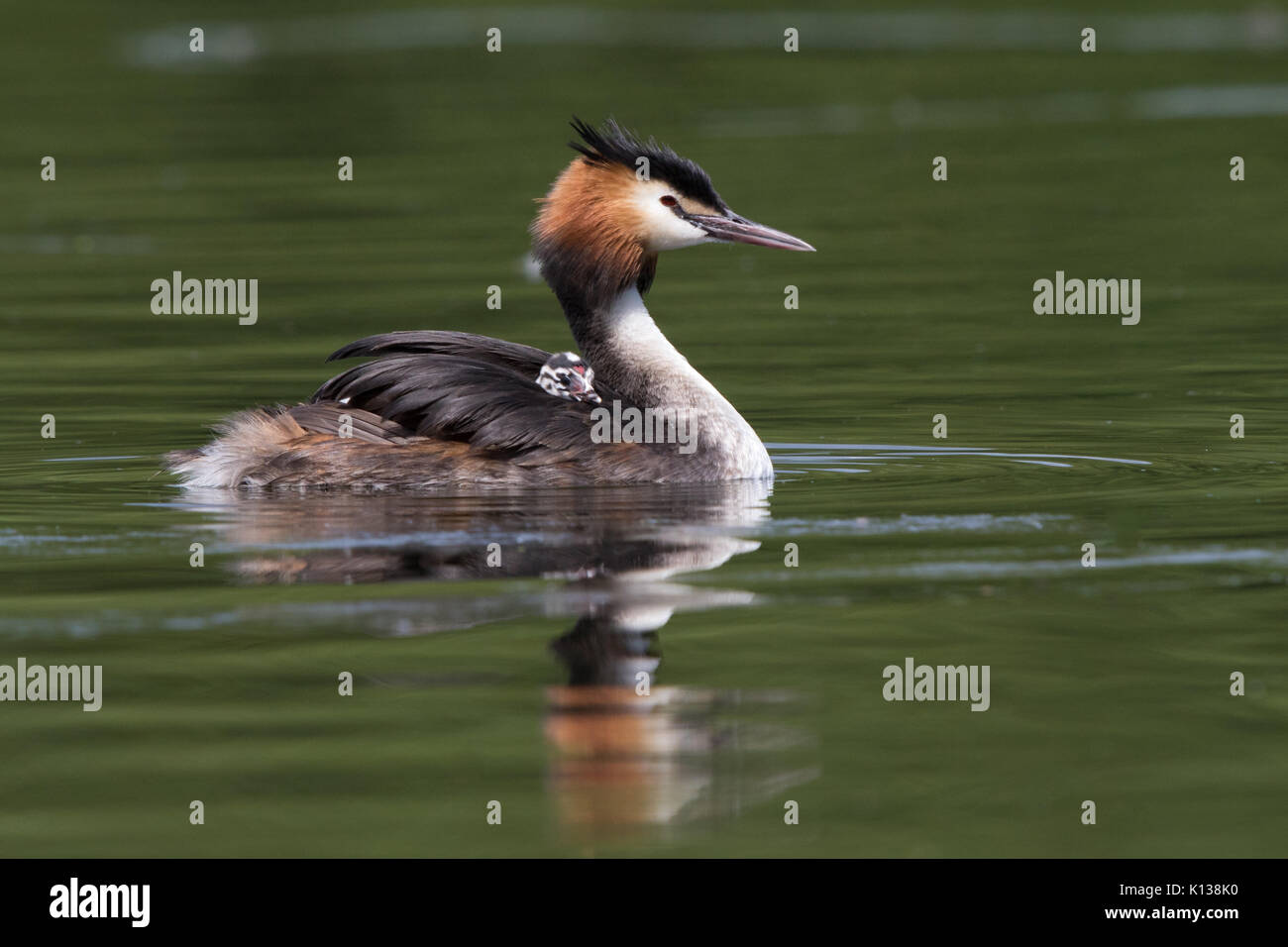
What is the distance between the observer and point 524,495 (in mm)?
10266

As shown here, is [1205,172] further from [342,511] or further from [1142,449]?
[342,511]

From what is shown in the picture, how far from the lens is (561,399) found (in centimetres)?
1060

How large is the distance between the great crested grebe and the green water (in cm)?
24

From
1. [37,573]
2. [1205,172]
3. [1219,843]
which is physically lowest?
[1219,843]

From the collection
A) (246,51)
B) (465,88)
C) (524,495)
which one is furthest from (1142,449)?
(246,51)

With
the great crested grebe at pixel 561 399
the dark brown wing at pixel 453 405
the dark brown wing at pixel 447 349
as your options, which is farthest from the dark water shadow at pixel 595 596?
the dark brown wing at pixel 447 349

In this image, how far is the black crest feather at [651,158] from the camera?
35.6 ft

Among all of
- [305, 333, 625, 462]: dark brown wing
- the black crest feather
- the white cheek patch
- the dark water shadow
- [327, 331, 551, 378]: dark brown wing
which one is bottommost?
the dark water shadow

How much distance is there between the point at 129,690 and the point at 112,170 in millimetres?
19907

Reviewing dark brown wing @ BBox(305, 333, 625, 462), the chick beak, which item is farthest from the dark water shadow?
the chick beak

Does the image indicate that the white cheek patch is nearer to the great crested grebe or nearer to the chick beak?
the great crested grebe

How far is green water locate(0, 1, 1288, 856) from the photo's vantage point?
632 cm

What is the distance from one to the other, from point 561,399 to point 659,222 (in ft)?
3.33

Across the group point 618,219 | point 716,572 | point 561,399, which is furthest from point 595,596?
point 618,219
